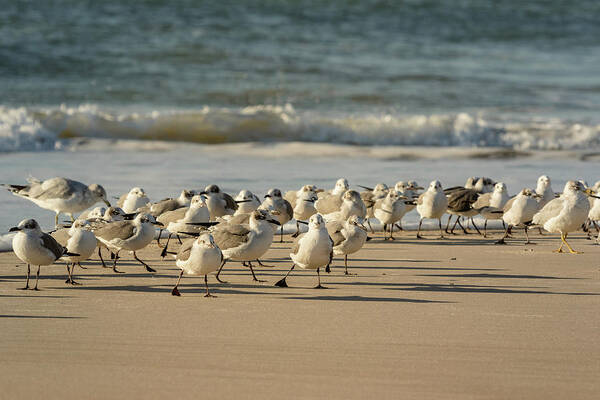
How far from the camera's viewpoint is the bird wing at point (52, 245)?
307 inches

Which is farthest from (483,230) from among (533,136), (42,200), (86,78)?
(86,78)

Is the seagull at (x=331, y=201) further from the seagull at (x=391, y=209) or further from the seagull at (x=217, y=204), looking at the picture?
the seagull at (x=217, y=204)

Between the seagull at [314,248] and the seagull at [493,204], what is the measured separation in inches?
163

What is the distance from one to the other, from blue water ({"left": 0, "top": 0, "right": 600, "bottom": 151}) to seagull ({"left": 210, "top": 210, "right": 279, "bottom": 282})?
11682mm

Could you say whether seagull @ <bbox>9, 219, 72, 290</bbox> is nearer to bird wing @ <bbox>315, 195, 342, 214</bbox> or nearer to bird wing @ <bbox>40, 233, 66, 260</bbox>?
bird wing @ <bbox>40, 233, 66, 260</bbox>

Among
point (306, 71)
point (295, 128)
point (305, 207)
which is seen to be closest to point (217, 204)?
point (305, 207)

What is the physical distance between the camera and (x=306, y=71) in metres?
28.7

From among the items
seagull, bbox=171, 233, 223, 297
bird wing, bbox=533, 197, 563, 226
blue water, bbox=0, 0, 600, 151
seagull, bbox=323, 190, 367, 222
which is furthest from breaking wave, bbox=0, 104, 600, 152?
seagull, bbox=171, 233, 223, 297

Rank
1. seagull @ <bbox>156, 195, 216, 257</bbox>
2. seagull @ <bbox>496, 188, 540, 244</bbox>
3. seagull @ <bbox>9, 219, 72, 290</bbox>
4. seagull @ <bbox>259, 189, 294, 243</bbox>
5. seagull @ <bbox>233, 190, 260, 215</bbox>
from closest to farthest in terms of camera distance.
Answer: seagull @ <bbox>9, 219, 72, 290</bbox> < seagull @ <bbox>156, 195, 216, 257</bbox> < seagull @ <bbox>259, 189, 294, 243</bbox> < seagull @ <bbox>496, 188, 540, 244</bbox> < seagull @ <bbox>233, 190, 260, 215</bbox>

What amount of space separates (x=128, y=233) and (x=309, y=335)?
3.08m

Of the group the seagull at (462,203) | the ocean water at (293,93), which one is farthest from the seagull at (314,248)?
the ocean water at (293,93)

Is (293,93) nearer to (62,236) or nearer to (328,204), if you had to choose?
(328,204)

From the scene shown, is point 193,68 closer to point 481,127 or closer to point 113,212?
point 481,127

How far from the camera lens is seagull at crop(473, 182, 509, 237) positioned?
11711mm
